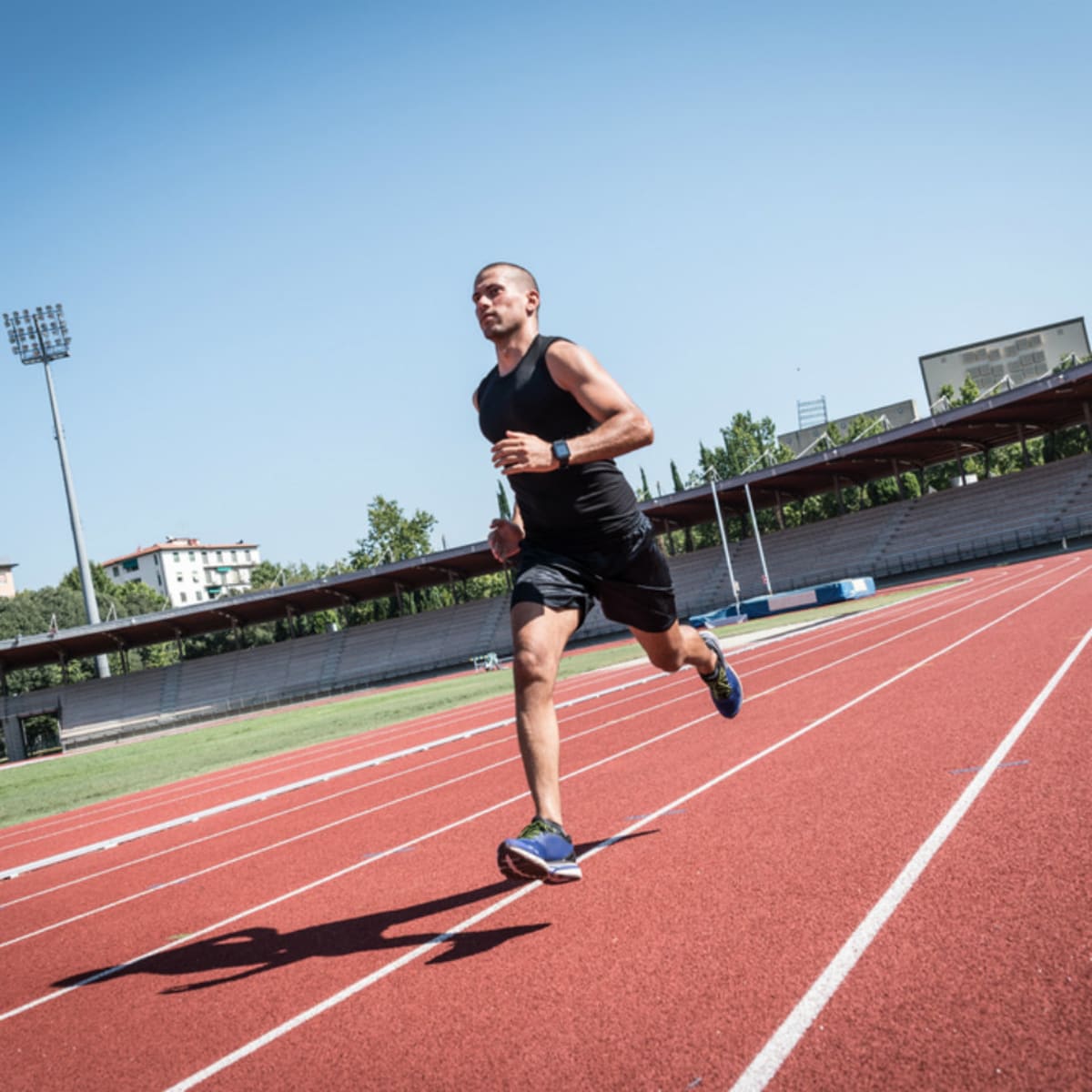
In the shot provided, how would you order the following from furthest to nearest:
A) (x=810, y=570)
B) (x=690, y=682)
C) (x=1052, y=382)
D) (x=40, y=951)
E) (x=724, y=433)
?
1. (x=724, y=433)
2. (x=810, y=570)
3. (x=1052, y=382)
4. (x=690, y=682)
5. (x=40, y=951)

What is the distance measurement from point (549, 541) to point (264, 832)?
14.6 ft

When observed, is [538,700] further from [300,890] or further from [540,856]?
[300,890]

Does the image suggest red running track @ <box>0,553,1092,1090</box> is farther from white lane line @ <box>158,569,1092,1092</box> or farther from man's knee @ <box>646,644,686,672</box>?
man's knee @ <box>646,644,686,672</box>

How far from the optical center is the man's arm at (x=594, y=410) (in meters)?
3.79

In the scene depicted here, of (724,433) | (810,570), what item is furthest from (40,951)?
(724,433)

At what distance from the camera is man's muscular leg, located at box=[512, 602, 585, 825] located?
12.6ft

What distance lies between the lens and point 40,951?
496cm

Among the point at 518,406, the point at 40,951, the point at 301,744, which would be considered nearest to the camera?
the point at 518,406

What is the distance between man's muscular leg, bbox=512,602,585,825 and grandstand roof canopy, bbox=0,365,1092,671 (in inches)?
1381

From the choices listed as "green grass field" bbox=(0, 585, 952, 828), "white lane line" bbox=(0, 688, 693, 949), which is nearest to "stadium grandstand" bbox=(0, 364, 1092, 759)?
"green grass field" bbox=(0, 585, 952, 828)

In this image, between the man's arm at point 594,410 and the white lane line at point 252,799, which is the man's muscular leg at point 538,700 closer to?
the man's arm at point 594,410

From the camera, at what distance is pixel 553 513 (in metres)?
4.17

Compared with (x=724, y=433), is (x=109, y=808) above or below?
below

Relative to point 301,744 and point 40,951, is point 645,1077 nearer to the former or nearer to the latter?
point 40,951
